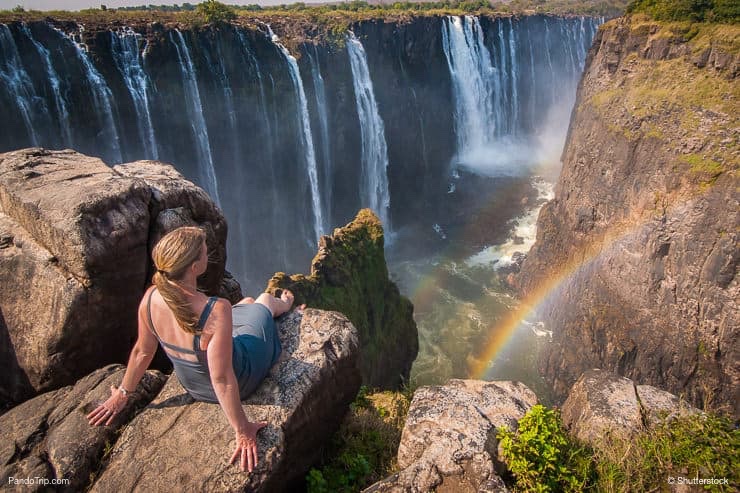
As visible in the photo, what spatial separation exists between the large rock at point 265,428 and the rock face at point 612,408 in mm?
2634

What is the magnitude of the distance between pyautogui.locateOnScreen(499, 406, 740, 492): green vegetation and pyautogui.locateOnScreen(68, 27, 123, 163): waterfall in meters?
20.7

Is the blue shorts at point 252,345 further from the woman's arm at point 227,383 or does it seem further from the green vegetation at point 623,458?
the green vegetation at point 623,458

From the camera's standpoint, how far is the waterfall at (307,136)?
2472 cm

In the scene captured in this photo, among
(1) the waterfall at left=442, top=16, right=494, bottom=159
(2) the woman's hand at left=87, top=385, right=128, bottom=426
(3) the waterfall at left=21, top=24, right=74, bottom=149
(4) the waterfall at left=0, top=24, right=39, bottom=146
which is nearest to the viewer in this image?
(2) the woman's hand at left=87, top=385, right=128, bottom=426

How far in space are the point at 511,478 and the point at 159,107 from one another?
21789 millimetres

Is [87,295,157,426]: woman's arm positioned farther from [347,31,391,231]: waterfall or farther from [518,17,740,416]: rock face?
[347,31,391,231]: waterfall

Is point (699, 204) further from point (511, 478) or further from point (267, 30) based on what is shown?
point (267, 30)

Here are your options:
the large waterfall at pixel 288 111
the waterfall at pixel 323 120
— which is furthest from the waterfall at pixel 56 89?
the waterfall at pixel 323 120

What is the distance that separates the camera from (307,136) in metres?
26.3

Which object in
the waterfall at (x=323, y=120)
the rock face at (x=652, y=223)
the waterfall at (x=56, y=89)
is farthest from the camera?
the waterfall at (x=323, y=120)

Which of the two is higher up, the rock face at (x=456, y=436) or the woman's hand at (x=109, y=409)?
the woman's hand at (x=109, y=409)

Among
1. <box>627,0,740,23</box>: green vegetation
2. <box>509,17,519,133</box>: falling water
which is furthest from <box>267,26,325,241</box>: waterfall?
<box>509,17,519,133</box>: falling water

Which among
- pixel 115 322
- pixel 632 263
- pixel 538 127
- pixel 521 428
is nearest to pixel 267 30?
pixel 632 263

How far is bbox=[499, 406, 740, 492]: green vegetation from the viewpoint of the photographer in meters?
3.66
